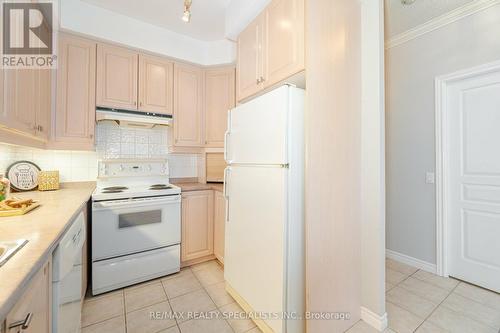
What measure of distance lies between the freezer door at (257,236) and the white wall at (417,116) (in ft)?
6.62

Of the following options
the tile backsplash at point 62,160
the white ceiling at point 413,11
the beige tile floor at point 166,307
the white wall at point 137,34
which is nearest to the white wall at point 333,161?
the beige tile floor at point 166,307

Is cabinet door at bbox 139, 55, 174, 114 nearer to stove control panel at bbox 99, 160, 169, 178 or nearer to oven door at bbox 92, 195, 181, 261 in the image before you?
stove control panel at bbox 99, 160, 169, 178

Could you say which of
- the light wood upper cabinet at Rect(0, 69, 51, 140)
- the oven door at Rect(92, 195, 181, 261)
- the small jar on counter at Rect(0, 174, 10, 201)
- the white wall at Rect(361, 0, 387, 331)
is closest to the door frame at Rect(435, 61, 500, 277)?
the white wall at Rect(361, 0, 387, 331)

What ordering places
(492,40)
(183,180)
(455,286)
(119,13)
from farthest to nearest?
(183,180) < (119,13) < (455,286) < (492,40)

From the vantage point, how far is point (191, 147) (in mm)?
2715

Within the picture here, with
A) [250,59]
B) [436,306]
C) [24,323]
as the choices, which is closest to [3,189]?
[24,323]

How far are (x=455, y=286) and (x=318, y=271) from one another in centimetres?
178

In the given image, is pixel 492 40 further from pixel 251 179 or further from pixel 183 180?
pixel 183 180

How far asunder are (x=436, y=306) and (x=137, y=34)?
3.87 metres

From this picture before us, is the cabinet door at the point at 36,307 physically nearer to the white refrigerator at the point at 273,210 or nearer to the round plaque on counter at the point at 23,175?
the white refrigerator at the point at 273,210

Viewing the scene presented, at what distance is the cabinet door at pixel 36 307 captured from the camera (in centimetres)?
58

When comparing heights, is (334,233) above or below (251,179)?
below

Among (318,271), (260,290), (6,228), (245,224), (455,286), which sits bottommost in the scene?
(455,286)

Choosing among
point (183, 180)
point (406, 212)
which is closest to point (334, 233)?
point (406, 212)
